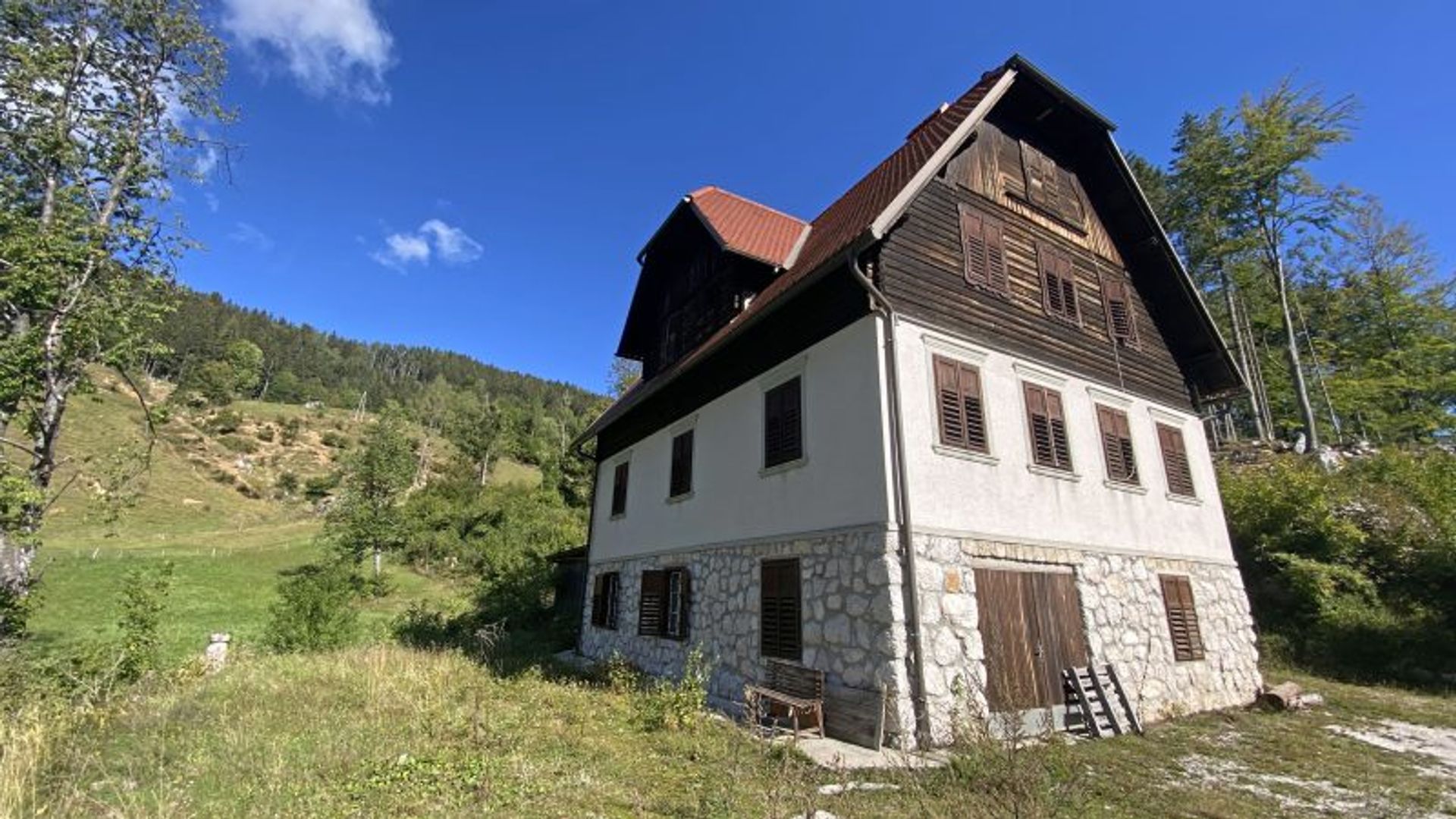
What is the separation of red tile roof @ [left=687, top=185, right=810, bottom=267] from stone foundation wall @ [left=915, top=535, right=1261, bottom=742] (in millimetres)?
6756

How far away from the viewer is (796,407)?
10.4m

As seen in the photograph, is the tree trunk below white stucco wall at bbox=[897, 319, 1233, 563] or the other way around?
the other way around

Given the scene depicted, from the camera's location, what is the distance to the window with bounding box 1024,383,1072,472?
34.2ft

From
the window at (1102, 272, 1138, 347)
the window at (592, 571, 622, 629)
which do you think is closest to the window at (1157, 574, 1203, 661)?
the window at (1102, 272, 1138, 347)

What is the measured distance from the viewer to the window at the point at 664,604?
12664 millimetres

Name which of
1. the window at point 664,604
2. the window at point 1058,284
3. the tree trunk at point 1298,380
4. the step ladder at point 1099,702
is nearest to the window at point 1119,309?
the window at point 1058,284

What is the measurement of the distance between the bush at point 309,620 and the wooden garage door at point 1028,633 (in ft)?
54.2

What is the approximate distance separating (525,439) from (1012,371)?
196ft

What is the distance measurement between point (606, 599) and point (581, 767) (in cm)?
1011

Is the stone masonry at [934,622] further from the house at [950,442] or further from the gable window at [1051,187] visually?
the gable window at [1051,187]

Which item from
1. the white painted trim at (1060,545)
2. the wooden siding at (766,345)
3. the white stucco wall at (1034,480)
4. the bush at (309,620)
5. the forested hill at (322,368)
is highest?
the forested hill at (322,368)

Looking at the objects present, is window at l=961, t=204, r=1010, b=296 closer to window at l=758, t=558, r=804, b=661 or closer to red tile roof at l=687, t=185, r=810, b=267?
red tile roof at l=687, t=185, r=810, b=267

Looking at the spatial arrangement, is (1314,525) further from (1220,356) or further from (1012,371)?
(1012,371)

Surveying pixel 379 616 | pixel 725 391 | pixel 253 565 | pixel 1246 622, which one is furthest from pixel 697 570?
pixel 253 565
